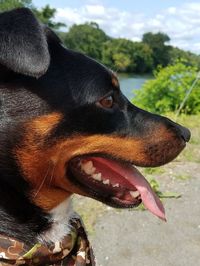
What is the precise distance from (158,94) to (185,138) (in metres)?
9.10

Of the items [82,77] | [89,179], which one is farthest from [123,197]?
[82,77]

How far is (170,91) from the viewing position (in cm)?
1234

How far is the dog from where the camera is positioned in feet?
9.66

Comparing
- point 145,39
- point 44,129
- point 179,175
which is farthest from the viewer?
point 145,39

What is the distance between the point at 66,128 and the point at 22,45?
58cm

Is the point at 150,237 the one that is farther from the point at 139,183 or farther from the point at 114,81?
the point at 114,81

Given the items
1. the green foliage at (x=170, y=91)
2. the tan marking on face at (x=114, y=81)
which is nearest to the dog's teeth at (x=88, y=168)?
the tan marking on face at (x=114, y=81)

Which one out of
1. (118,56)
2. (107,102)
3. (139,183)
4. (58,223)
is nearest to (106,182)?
(139,183)

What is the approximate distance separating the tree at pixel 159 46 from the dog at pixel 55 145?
20806 mm

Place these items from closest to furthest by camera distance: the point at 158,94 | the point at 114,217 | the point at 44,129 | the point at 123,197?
1. the point at 44,129
2. the point at 123,197
3. the point at 114,217
4. the point at 158,94

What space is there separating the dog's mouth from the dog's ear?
688mm

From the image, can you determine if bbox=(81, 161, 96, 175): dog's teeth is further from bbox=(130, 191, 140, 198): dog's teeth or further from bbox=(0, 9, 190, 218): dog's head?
bbox=(130, 191, 140, 198): dog's teeth

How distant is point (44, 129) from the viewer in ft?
9.75

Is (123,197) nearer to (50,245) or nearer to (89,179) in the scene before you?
(89,179)
